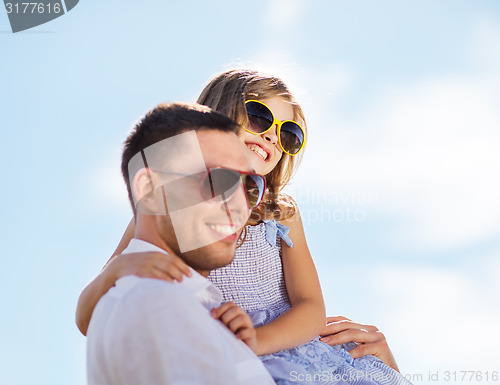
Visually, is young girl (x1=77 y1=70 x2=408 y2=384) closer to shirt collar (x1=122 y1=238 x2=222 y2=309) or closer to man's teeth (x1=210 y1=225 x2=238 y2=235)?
shirt collar (x1=122 y1=238 x2=222 y2=309)

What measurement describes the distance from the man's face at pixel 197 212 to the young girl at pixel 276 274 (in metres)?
0.12

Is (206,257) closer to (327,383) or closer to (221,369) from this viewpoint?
(221,369)

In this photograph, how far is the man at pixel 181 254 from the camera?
1320 millimetres

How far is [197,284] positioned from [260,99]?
7.50ft

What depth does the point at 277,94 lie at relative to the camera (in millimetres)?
3883

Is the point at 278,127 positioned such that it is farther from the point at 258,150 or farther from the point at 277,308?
the point at 277,308

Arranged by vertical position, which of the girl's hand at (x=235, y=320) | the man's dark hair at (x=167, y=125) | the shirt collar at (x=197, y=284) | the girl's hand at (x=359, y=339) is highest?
the man's dark hair at (x=167, y=125)

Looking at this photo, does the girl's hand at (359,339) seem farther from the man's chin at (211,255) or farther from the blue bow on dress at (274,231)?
the man's chin at (211,255)

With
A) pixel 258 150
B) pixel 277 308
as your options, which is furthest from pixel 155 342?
pixel 258 150

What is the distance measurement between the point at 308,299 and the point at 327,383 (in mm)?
553

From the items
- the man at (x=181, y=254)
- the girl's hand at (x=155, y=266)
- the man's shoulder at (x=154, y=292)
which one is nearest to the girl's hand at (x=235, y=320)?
the man at (x=181, y=254)

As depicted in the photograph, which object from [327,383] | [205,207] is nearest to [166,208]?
[205,207]

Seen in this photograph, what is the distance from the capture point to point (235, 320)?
1766 mm

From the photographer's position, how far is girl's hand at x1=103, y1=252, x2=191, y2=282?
5.42 ft
